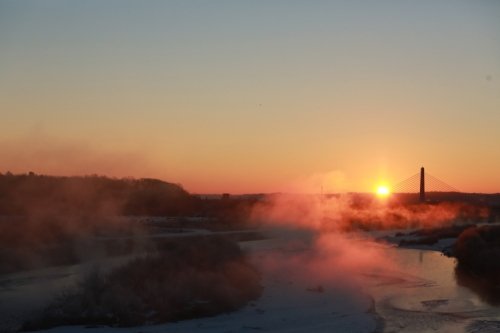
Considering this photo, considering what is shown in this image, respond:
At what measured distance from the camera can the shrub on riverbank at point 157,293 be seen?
17562 mm

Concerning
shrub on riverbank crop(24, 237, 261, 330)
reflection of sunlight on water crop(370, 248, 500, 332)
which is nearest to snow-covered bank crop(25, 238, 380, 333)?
shrub on riverbank crop(24, 237, 261, 330)

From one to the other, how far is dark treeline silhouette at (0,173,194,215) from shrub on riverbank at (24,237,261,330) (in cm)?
2795

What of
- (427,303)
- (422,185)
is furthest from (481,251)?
(422,185)

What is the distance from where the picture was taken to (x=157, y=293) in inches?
753

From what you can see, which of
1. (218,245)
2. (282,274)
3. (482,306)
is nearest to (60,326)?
(218,245)

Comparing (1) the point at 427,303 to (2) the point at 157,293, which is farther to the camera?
(1) the point at 427,303

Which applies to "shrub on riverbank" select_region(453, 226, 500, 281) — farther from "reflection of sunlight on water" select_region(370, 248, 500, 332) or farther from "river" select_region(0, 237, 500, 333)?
"river" select_region(0, 237, 500, 333)

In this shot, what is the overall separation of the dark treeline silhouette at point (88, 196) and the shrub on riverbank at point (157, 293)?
27949 millimetres

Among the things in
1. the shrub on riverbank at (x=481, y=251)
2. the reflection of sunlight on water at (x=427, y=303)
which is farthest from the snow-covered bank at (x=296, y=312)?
the shrub on riverbank at (x=481, y=251)

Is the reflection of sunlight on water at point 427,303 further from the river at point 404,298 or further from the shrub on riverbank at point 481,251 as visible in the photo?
the shrub on riverbank at point 481,251

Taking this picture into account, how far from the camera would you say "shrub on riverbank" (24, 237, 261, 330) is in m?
17.6

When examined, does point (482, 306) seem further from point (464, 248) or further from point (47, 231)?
point (47, 231)

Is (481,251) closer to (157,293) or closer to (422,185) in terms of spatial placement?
(157,293)

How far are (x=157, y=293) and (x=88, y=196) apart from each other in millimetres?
53211
